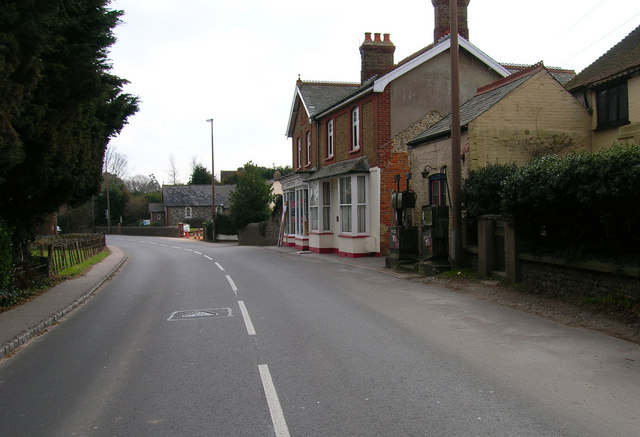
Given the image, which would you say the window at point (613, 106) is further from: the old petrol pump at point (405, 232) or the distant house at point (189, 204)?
the distant house at point (189, 204)

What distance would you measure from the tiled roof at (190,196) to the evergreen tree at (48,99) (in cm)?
6491

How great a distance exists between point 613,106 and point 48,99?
1497 cm

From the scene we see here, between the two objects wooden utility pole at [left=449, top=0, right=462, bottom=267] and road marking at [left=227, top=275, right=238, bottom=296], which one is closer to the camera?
road marking at [left=227, top=275, right=238, bottom=296]

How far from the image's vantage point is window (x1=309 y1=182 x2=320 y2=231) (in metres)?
26.3

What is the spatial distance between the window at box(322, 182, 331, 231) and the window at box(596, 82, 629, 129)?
12528 millimetres

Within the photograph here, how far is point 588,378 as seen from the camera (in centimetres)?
566

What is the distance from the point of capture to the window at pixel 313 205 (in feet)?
86.4

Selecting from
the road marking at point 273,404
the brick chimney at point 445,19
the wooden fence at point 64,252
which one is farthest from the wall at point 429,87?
the road marking at point 273,404

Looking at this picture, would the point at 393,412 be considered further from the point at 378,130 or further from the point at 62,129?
the point at 378,130

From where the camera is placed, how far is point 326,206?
25672 millimetres

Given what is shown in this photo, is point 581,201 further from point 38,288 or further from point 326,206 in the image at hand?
point 326,206

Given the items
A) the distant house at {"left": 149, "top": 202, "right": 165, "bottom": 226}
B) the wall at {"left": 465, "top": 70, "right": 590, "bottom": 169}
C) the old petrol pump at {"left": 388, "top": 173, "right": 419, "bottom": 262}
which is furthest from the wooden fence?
the distant house at {"left": 149, "top": 202, "right": 165, "bottom": 226}

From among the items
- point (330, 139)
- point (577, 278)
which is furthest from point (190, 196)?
point (577, 278)

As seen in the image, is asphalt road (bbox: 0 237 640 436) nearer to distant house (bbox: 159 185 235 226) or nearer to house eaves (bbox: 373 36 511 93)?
house eaves (bbox: 373 36 511 93)
